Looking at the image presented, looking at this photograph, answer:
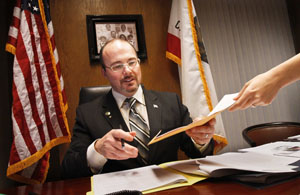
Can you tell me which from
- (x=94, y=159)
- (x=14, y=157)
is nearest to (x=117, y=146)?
(x=94, y=159)

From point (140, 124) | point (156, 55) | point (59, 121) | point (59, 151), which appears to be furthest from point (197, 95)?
point (59, 151)

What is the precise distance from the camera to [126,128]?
1459 millimetres

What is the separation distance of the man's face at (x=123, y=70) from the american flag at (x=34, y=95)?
0.82 meters

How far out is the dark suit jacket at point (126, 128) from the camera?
53.4 inches

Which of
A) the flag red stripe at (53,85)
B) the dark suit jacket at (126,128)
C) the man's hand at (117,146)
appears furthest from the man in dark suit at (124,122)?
the flag red stripe at (53,85)

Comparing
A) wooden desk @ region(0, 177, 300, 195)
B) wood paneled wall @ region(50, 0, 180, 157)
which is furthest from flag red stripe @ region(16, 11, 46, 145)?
wooden desk @ region(0, 177, 300, 195)

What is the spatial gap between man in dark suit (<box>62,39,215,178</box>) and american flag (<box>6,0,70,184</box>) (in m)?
0.67

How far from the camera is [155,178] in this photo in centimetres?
81

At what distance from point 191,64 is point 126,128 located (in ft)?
4.76

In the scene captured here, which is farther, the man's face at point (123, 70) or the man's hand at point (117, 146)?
the man's face at point (123, 70)

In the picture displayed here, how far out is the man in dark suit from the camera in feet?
3.94

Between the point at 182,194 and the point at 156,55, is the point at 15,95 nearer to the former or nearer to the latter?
the point at 156,55

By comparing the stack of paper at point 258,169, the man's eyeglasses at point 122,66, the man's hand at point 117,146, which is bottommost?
the stack of paper at point 258,169

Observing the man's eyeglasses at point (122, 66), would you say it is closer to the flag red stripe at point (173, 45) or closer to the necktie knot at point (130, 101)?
the necktie knot at point (130, 101)
